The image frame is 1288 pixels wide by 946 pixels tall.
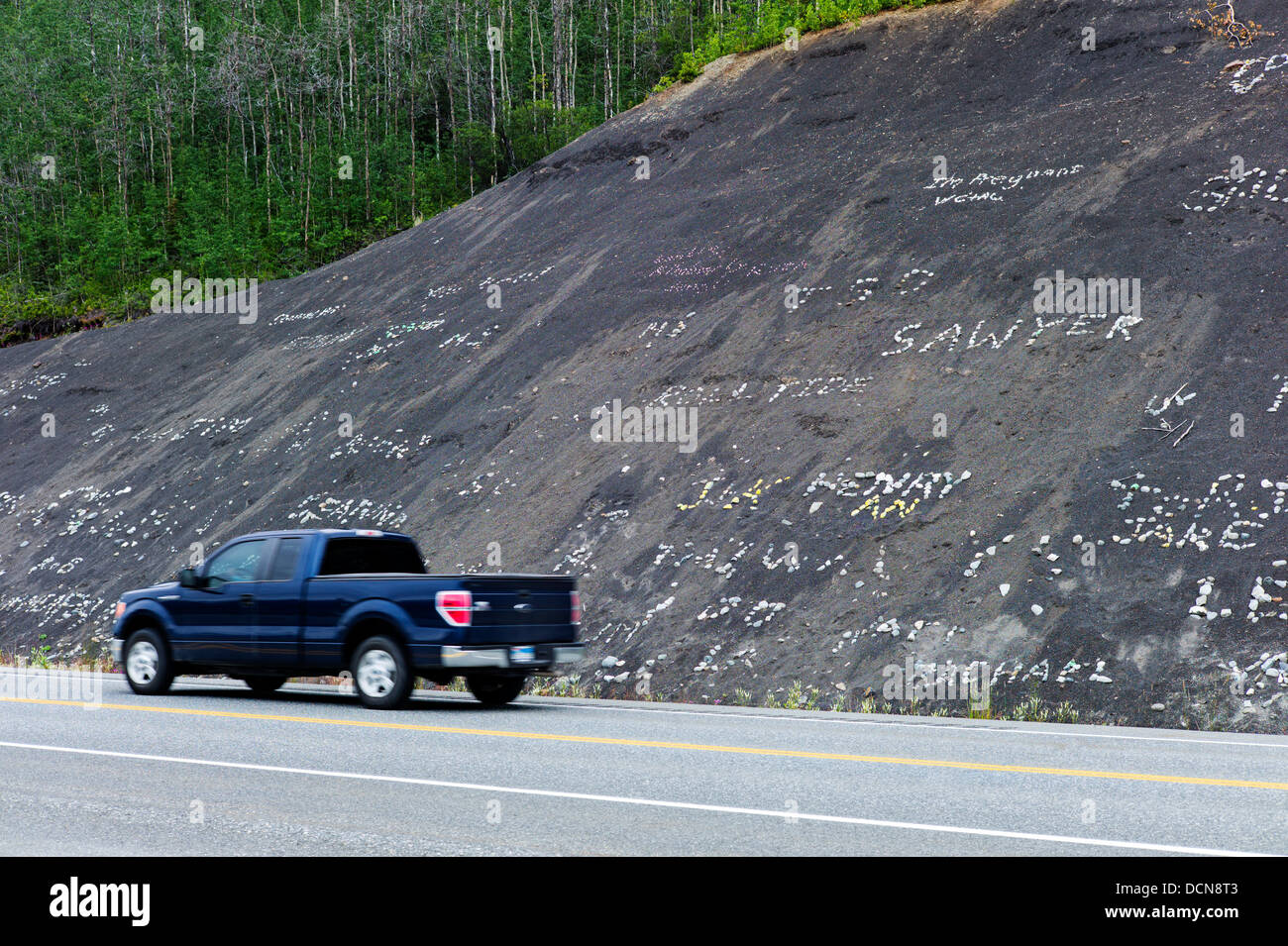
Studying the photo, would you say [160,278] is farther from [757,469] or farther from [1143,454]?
[1143,454]

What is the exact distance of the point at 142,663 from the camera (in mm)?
14188

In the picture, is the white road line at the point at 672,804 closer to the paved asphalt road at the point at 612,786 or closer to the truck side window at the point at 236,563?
the paved asphalt road at the point at 612,786

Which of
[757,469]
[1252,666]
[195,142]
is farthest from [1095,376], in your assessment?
[195,142]

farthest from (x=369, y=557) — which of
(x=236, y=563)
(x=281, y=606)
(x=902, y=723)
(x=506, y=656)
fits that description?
(x=902, y=723)

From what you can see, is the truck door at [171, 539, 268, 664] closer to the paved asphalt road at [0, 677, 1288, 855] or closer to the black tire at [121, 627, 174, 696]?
the black tire at [121, 627, 174, 696]

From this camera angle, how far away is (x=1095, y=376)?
18359 mm

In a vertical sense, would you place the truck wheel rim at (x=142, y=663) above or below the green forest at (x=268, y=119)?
below

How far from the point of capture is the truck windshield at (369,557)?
43.6ft

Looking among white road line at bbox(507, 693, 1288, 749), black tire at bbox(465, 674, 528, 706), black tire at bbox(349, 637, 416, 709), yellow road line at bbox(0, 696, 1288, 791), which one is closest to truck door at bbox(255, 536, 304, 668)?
black tire at bbox(349, 637, 416, 709)

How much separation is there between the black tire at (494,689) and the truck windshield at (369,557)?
1.43 m

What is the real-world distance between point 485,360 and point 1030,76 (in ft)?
48.3

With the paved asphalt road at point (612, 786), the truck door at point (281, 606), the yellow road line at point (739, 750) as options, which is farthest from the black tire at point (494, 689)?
the yellow road line at point (739, 750)

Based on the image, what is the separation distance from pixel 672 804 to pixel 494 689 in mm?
6668
